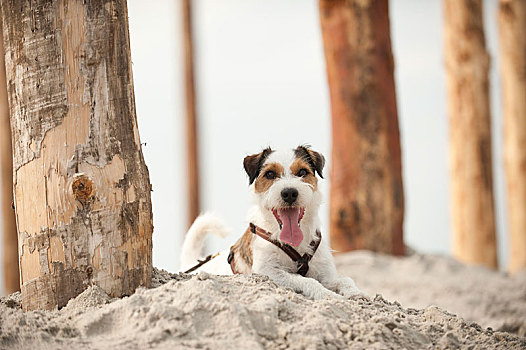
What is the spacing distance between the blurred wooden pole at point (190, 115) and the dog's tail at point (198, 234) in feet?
21.8

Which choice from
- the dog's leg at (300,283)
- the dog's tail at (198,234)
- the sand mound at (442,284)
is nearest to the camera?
the dog's leg at (300,283)

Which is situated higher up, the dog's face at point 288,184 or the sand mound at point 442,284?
the dog's face at point 288,184

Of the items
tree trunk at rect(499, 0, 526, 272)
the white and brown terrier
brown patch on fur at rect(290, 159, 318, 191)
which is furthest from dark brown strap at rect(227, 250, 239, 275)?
tree trunk at rect(499, 0, 526, 272)

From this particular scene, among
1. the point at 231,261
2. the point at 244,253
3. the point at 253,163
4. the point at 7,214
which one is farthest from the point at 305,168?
the point at 7,214

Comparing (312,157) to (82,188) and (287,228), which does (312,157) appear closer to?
(287,228)

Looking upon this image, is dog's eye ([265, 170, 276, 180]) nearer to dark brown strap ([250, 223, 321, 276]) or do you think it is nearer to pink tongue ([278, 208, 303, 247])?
pink tongue ([278, 208, 303, 247])

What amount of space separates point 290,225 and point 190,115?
8378 mm

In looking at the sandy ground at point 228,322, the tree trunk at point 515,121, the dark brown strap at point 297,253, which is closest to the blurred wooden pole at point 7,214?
the sandy ground at point 228,322

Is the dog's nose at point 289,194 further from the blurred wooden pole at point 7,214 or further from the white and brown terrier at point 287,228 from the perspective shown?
the blurred wooden pole at point 7,214

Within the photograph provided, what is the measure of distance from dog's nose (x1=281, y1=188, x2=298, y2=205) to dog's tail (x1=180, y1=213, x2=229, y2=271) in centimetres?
112

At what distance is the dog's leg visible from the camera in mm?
3830

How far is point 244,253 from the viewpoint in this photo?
4.48 m

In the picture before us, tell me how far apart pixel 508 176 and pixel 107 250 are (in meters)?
12.8

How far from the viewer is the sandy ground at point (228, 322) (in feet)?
9.89
